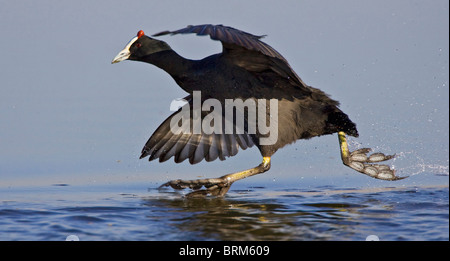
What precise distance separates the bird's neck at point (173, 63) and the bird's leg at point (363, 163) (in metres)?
1.94

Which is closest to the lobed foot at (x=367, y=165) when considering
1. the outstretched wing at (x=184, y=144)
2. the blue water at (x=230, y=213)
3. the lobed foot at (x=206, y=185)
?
the blue water at (x=230, y=213)

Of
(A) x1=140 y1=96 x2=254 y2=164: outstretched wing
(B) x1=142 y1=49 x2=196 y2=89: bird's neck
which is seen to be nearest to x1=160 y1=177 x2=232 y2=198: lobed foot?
(A) x1=140 y1=96 x2=254 y2=164: outstretched wing

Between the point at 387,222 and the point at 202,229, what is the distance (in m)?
1.56

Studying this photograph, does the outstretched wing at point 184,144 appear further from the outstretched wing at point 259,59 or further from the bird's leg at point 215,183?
the outstretched wing at point 259,59

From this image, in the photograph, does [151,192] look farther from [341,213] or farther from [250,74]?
[341,213]

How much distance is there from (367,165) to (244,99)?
1.85m

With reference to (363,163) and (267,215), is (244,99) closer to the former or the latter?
(267,215)

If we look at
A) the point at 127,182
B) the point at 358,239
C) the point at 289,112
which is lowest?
the point at 358,239

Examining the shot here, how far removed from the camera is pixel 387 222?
19.6 ft

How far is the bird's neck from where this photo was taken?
23.6 ft

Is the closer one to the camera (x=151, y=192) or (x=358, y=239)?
(x=358, y=239)

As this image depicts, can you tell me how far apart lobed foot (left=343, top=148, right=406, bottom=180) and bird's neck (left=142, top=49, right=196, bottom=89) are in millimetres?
2131
